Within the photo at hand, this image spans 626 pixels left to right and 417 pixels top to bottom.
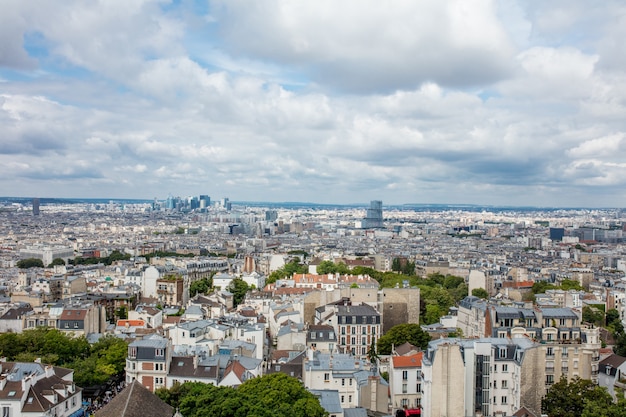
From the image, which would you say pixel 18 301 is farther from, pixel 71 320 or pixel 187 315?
pixel 187 315

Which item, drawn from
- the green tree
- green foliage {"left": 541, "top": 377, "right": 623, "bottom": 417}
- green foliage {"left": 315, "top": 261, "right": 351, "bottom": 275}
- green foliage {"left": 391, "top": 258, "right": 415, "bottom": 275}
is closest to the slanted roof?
green foliage {"left": 541, "top": 377, "right": 623, "bottom": 417}

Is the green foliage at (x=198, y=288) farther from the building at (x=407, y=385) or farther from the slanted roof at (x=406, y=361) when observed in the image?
the building at (x=407, y=385)

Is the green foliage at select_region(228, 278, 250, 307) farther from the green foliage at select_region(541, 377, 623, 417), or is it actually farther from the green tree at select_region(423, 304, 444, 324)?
the green foliage at select_region(541, 377, 623, 417)

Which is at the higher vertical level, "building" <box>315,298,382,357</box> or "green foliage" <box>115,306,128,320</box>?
"building" <box>315,298,382,357</box>

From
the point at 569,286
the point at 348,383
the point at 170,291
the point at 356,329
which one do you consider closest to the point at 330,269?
the point at 170,291

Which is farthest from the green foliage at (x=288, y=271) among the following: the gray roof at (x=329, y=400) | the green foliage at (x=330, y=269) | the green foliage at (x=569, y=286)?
the gray roof at (x=329, y=400)

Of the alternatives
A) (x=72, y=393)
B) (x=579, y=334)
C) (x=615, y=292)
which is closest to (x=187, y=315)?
(x=72, y=393)

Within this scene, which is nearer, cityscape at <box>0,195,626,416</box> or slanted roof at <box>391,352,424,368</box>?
cityscape at <box>0,195,626,416</box>
